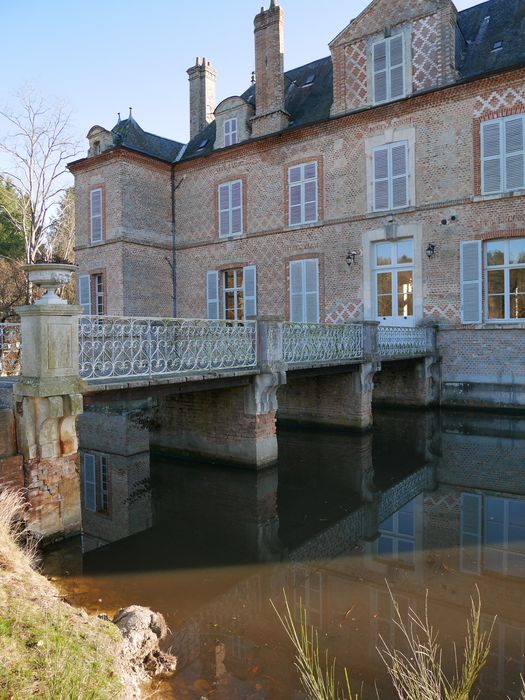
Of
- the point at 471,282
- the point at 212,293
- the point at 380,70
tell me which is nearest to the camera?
the point at 471,282

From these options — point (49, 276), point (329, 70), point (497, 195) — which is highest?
point (329, 70)

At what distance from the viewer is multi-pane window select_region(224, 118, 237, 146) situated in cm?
1761

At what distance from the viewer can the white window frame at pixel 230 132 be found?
17.6 metres

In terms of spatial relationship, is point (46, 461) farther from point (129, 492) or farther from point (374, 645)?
point (374, 645)

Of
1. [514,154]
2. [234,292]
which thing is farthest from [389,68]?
[234,292]

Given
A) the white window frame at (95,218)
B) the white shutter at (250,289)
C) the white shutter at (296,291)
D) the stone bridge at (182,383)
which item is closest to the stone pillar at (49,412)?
the stone bridge at (182,383)

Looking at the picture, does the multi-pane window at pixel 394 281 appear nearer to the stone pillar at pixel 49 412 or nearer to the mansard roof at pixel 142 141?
the mansard roof at pixel 142 141

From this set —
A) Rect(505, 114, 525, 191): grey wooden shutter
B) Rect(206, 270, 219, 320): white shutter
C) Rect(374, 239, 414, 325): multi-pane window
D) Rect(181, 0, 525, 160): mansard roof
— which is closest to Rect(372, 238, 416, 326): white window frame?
Rect(374, 239, 414, 325): multi-pane window

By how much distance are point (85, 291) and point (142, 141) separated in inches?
227

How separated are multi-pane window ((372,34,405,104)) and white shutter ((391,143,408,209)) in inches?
57.2

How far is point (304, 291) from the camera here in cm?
1609

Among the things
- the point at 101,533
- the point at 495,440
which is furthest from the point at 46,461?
the point at 495,440

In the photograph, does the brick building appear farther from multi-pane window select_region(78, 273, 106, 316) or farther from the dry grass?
the dry grass

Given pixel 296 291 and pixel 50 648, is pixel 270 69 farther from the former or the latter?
pixel 50 648
